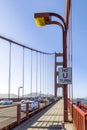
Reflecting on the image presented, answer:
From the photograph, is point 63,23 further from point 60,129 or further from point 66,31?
point 60,129

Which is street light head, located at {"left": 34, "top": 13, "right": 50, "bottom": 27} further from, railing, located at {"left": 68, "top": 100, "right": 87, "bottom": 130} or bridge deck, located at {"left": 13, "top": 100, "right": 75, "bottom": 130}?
railing, located at {"left": 68, "top": 100, "right": 87, "bottom": 130}

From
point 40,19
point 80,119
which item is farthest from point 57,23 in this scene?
point 80,119

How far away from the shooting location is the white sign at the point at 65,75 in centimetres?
1602

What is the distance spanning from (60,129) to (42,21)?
495cm

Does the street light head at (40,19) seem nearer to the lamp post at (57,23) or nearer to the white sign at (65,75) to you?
the lamp post at (57,23)

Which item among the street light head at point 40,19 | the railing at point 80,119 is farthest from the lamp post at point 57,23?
the railing at point 80,119

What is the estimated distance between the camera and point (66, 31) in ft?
57.3

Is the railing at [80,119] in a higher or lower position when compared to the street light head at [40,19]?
lower

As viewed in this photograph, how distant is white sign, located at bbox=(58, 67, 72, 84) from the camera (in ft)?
52.5

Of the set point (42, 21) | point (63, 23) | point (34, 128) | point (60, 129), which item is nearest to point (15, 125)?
point (34, 128)

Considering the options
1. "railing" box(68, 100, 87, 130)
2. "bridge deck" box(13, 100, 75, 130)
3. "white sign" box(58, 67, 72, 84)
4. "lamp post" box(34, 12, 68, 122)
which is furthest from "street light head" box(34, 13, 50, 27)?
"railing" box(68, 100, 87, 130)

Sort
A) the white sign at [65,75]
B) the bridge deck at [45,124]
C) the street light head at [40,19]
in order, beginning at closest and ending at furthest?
1. the bridge deck at [45,124]
2. the street light head at [40,19]
3. the white sign at [65,75]

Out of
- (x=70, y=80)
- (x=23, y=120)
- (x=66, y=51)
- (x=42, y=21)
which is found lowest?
(x=23, y=120)

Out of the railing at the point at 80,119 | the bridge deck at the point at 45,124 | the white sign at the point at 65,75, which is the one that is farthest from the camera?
the white sign at the point at 65,75
